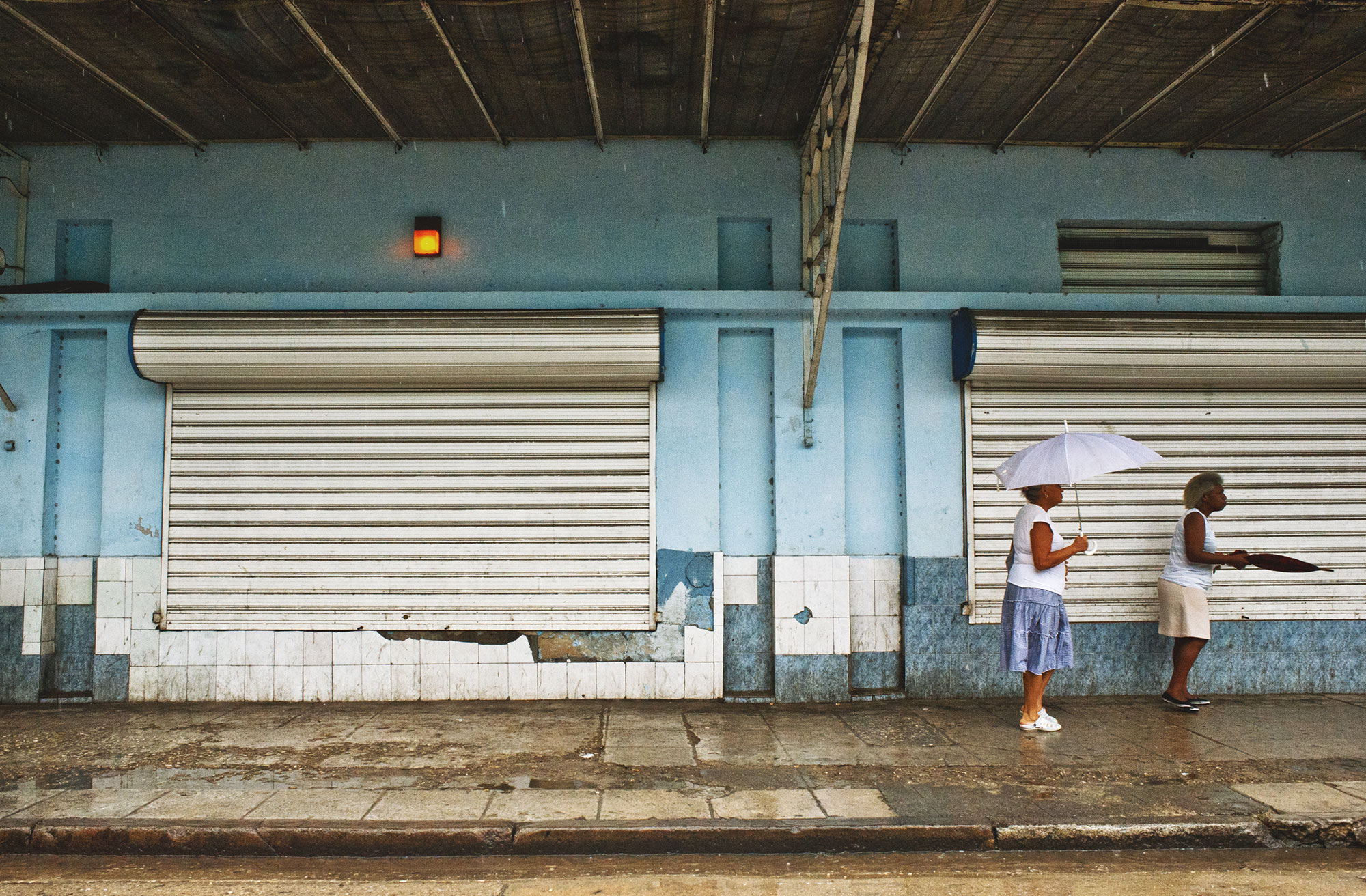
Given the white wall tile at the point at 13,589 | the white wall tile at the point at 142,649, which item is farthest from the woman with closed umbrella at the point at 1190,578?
the white wall tile at the point at 13,589

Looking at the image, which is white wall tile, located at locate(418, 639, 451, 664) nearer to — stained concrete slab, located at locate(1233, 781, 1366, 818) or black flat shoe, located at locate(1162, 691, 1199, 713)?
stained concrete slab, located at locate(1233, 781, 1366, 818)

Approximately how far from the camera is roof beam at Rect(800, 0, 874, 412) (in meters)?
5.31

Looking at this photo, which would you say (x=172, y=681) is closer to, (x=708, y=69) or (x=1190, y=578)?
(x=708, y=69)

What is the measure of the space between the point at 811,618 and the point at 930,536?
127cm

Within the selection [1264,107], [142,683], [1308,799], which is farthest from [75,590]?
[1264,107]

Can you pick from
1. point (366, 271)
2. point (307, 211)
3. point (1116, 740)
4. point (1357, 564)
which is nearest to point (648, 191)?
point (366, 271)

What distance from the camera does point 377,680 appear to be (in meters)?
6.95

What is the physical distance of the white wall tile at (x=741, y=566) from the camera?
702 cm

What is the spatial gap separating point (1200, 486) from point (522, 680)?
5763 mm

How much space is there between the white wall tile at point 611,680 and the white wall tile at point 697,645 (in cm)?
55

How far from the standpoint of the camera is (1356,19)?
5527 mm

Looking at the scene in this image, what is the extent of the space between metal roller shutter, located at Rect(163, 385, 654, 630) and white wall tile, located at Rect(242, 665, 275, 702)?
0.36m

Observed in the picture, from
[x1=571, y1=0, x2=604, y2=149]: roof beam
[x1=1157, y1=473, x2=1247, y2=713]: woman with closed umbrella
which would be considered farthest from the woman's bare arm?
[x1=571, y1=0, x2=604, y2=149]: roof beam

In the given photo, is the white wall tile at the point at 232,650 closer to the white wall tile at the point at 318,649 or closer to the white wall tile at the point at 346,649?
the white wall tile at the point at 318,649
